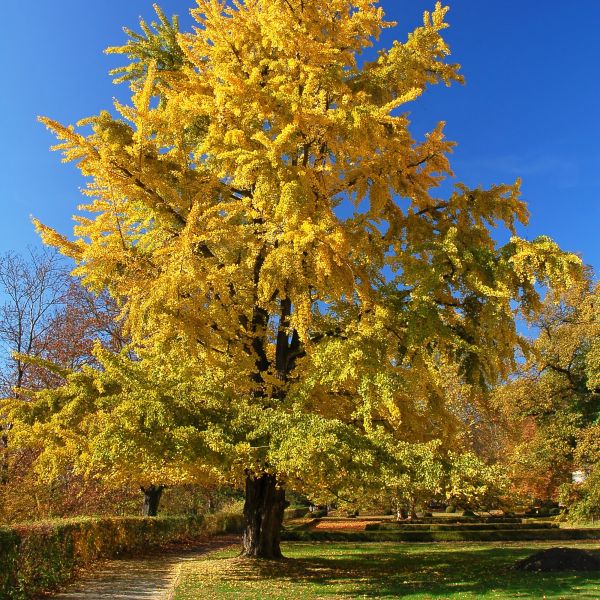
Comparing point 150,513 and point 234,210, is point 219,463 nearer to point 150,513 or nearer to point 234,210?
point 234,210

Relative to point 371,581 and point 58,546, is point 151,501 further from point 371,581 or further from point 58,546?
point 371,581

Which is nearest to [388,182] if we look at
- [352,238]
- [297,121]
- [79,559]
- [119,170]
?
[352,238]

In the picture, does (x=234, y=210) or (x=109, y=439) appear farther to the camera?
(x=234, y=210)

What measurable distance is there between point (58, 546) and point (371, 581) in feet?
20.9

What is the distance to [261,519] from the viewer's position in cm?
1309

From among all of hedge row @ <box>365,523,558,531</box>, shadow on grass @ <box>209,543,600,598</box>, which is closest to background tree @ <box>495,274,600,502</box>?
hedge row @ <box>365,523,558,531</box>

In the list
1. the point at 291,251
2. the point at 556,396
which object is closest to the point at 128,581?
the point at 291,251

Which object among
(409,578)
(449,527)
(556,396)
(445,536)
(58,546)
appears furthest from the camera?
(449,527)

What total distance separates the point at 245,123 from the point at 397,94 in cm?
367

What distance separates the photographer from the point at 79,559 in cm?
1270

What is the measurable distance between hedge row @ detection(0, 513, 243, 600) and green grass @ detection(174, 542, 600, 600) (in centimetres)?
245

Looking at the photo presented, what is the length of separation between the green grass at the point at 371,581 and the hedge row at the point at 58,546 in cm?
245

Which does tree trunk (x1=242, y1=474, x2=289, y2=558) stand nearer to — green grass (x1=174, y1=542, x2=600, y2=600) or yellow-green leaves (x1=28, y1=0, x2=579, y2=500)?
green grass (x1=174, y1=542, x2=600, y2=600)

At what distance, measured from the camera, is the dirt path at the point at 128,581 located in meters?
9.81
